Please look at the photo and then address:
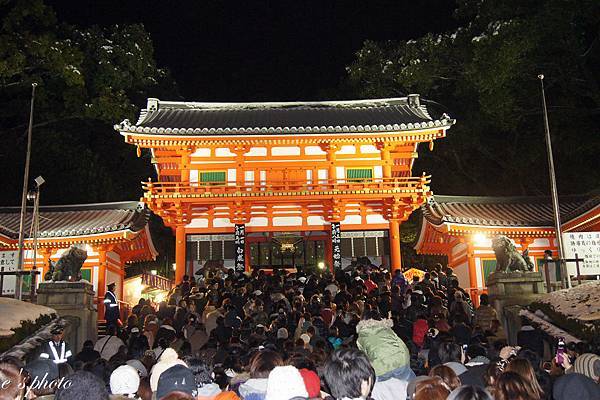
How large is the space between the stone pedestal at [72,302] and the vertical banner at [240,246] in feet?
29.6

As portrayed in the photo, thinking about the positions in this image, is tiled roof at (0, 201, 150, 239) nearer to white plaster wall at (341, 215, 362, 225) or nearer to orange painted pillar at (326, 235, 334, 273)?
orange painted pillar at (326, 235, 334, 273)

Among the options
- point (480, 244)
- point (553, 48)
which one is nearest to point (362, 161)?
point (480, 244)

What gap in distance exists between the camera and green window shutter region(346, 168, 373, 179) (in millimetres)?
23594

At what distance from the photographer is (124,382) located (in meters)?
6.00

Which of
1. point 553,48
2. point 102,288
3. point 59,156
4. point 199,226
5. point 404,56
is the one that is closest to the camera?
point 553,48

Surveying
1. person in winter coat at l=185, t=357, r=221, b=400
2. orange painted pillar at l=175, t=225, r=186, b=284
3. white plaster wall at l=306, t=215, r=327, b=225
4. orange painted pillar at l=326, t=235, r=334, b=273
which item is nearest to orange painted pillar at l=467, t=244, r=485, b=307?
orange painted pillar at l=326, t=235, r=334, b=273

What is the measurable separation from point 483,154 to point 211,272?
20.0m

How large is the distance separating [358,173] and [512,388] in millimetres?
19202


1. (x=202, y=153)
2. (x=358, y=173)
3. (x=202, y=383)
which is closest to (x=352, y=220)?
(x=358, y=173)

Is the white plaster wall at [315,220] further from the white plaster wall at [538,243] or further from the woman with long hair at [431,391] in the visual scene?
the woman with long hair at [431,391]

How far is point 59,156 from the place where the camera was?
29.1 m

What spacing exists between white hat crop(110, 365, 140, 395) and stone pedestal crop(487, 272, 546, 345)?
9.85 m

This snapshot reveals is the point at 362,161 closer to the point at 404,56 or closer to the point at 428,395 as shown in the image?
the point at 404,56

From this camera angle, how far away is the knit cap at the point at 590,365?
6445 mm
